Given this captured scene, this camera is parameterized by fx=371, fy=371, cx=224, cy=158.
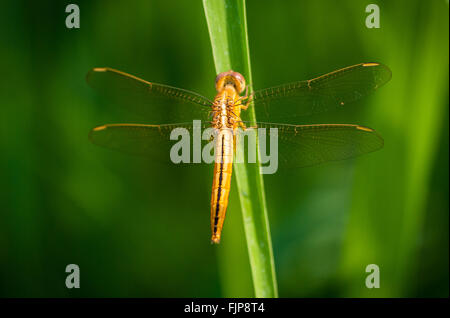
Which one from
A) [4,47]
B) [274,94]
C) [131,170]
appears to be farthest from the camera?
[131,170]

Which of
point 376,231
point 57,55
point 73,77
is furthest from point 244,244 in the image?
point 57,55

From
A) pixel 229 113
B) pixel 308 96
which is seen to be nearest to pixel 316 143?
pixel 308 96

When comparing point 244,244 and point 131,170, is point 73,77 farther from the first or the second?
point 244,244

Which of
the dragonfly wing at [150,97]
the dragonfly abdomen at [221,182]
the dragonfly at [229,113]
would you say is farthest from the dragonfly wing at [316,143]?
the dragonfly wing at [150,97]

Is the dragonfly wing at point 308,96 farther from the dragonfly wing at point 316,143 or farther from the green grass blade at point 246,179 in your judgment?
the green grass blade at point 246,179

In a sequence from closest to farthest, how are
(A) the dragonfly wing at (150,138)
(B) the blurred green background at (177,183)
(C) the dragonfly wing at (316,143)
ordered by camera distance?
(C) the dragonfly wing at (316,143)
(A) the dragonfly wing at (150,138)
(B) the blurred green background at (177,183)

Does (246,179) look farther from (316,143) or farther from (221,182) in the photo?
(316,143)
